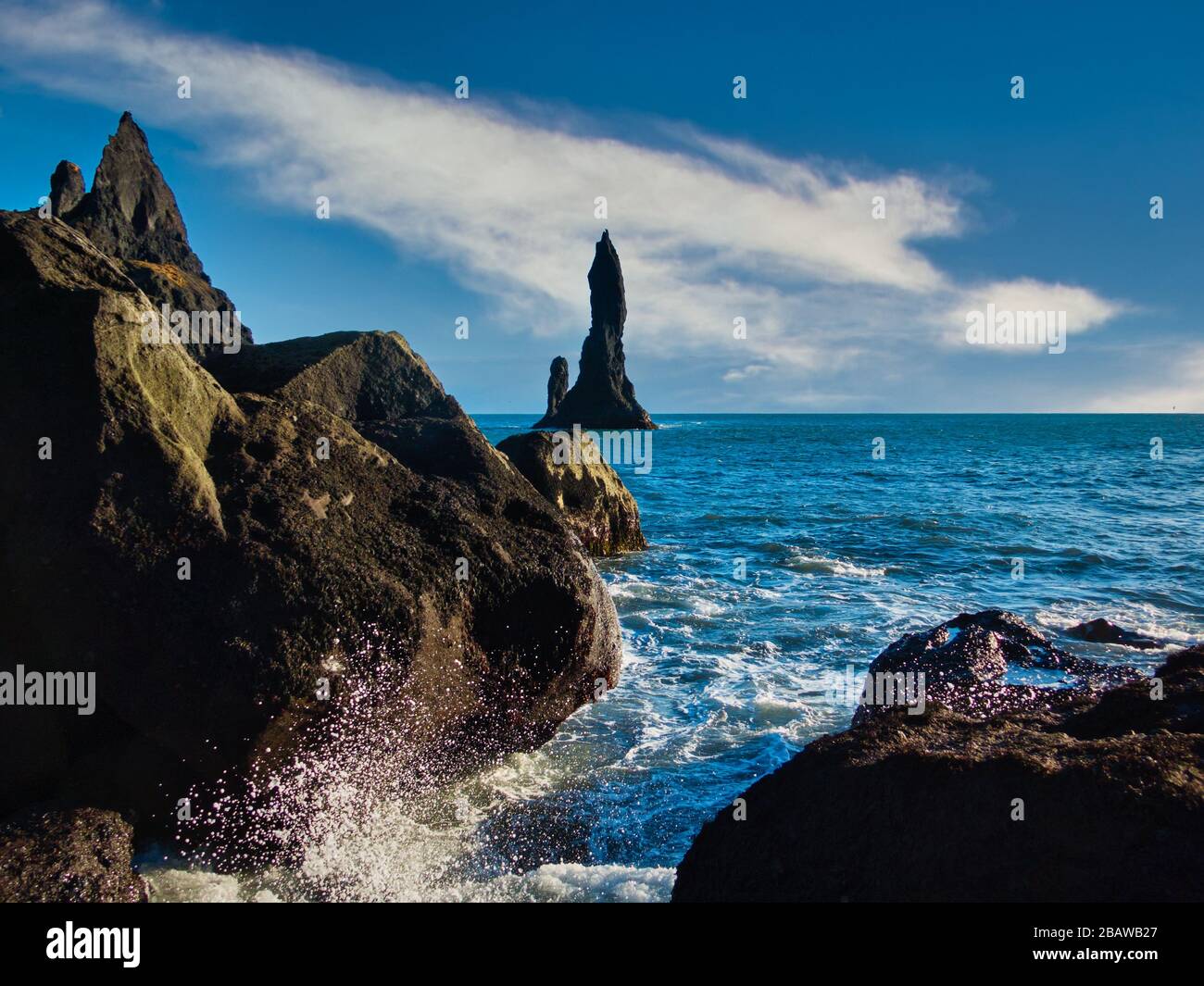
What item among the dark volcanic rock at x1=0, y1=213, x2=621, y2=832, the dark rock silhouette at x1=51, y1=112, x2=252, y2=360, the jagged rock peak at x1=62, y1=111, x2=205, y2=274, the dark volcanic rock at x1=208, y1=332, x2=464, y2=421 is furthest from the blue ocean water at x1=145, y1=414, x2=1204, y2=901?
the jagged rock peak at x1=62, y1=111, x2=205, y2=274

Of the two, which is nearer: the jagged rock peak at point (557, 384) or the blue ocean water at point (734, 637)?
the blue ocean water at point (734, 637)

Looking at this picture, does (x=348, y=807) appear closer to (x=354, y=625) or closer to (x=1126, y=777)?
(x=354, y=625)

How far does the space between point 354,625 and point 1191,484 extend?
3328cm

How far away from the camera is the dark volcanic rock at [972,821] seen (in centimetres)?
274

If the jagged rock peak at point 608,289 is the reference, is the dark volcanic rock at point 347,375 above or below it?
below

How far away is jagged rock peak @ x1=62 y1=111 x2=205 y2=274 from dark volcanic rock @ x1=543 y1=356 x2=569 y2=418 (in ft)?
175

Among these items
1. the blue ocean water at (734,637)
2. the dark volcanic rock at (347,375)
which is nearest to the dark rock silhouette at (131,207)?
the blue ocean water at (734,637)

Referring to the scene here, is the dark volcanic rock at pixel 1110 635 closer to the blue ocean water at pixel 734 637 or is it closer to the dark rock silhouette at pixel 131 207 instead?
the blue ocean water at pixel 734 637

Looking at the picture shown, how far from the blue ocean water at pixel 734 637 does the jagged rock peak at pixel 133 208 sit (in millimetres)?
54349

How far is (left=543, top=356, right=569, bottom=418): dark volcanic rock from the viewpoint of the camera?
366 feet

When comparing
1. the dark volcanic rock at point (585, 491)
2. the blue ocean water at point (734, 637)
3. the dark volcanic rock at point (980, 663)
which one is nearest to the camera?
the blue ocean water at point (734, 637)

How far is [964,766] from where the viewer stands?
3199mm
